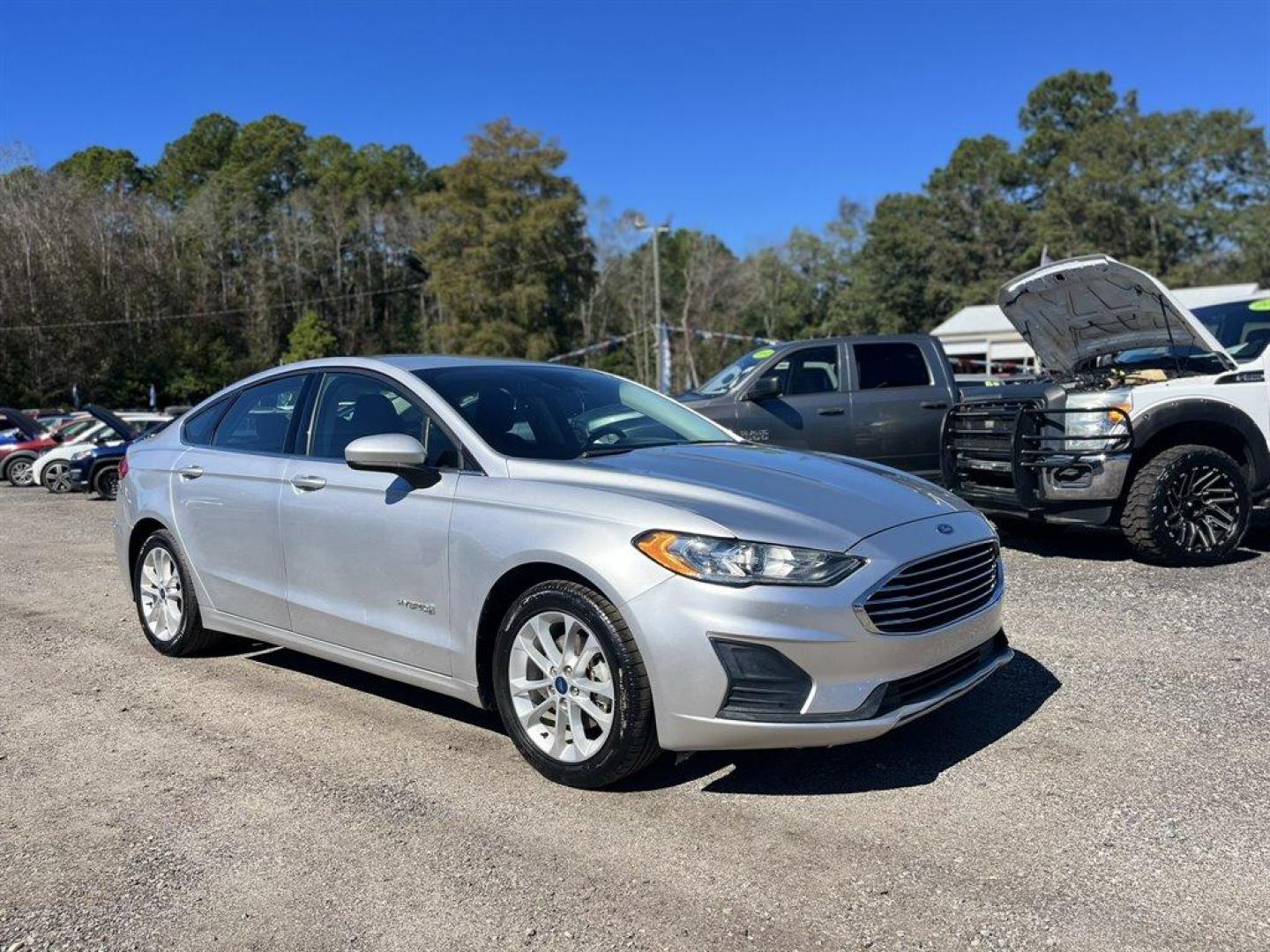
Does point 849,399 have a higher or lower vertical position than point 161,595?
higher

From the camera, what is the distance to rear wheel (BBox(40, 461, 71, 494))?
675 inches

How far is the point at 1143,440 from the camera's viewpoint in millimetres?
6719

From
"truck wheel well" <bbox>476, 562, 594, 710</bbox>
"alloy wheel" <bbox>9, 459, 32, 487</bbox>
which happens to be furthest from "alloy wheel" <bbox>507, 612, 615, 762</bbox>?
"alloy wheel" <bbox>9, 459, 32, 487</bbox>

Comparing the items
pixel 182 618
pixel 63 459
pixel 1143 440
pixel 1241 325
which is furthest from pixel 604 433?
pixel 63 459

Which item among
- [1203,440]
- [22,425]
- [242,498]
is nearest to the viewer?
[242,498]

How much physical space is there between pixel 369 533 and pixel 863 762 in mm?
2183

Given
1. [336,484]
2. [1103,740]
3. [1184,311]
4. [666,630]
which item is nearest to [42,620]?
[336,484]

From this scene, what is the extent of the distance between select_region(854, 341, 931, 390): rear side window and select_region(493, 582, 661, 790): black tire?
22.2 ft

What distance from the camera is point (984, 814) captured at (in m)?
3.24

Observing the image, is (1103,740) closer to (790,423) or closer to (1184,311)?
(1184,311)

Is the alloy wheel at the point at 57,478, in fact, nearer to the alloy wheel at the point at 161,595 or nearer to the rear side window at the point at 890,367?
the alloy wheel at the point at 161,595

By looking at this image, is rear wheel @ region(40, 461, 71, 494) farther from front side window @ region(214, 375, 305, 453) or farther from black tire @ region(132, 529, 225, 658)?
front side window @ region(214, 375, 305, 453)

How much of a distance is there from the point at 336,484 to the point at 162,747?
4.27 feet

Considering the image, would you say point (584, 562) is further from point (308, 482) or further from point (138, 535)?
point (138, 535)
